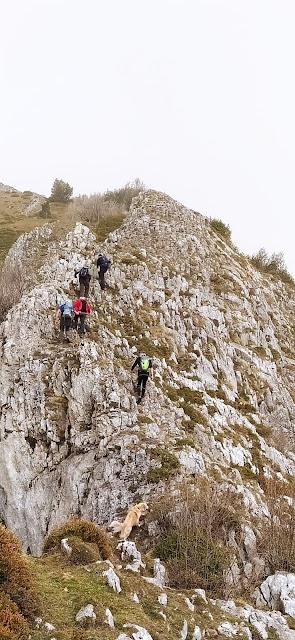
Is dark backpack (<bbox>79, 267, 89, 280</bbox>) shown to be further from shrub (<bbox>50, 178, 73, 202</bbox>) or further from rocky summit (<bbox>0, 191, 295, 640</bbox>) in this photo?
shrub (<bbox>50, 178, 73, 202</bbox>)

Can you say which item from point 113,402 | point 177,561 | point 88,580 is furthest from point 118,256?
point 88,580

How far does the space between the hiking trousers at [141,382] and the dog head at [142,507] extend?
7.03m

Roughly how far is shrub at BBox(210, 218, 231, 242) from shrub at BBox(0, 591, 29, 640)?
49136 millimetres

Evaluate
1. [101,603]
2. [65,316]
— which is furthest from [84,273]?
[101,603]

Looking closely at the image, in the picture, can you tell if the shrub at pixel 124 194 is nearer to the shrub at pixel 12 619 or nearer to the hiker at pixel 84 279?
the hiker at pixel 84 279

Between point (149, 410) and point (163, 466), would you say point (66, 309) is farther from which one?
point (163, 466)

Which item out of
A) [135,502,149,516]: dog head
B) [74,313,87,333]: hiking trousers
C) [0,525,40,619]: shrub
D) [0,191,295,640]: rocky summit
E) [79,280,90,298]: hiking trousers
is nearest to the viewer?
[0,525,40,619]: shrub

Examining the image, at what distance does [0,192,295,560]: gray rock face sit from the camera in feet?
66.5

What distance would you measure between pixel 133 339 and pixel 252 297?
57.4 ft

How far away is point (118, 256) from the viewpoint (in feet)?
123

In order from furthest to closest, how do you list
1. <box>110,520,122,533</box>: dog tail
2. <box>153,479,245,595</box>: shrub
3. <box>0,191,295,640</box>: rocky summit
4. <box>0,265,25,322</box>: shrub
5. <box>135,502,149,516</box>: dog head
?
<box>0,265,25,322</box>: shrub, <box>0,191,295,640</box>: rocky summit, <box>135,502,149,516</box>: dog head, <box>110,520,122,533</box>: dog tail, <box>153,479,245,595</box>: shrub

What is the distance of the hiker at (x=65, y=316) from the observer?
25.8m

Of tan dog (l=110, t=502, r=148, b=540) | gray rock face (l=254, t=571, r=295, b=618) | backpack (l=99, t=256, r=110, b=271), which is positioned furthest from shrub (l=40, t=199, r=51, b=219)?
gray rock face (l=254, t=571, r=295, b=618)

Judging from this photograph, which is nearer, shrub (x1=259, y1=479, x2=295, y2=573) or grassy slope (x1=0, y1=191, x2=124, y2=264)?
shrub (x1=259, y1=479, x2=295, y2=573)
